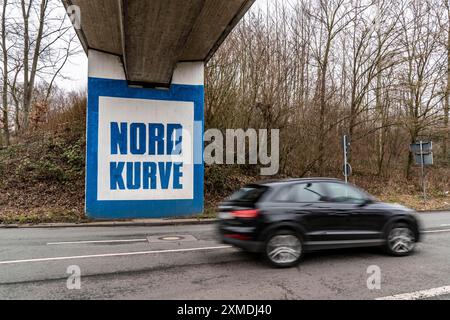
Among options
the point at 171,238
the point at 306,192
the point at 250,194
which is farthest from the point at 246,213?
Answer: the point at 171,238

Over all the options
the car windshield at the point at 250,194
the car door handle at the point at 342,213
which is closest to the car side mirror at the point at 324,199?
the car door handle at the point at 342,213

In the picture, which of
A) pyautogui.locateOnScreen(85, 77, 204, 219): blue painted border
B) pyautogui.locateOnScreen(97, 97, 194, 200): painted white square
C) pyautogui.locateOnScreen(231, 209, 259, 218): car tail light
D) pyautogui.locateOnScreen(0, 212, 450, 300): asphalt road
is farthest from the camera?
pyautogui.locateOnScreen(97, 97, 194, 200): painted white square

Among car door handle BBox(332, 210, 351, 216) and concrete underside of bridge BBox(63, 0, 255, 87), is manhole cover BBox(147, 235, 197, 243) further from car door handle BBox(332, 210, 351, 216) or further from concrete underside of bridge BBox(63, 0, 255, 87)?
concrete underside of bridge BBox(63, 0, 255, 87)

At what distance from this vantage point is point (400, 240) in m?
7.30

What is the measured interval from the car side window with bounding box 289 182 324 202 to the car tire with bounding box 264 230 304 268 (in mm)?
681

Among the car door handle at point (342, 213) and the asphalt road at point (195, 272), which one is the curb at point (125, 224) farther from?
the car door handle at point (342, 213)

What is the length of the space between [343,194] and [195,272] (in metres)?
3.34

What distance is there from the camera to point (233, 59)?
19172mm

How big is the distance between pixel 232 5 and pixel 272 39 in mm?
11083

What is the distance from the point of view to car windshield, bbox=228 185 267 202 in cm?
657

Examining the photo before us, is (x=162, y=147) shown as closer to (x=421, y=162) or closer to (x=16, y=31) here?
(x=421, y=162)

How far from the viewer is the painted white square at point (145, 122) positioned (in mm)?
13125

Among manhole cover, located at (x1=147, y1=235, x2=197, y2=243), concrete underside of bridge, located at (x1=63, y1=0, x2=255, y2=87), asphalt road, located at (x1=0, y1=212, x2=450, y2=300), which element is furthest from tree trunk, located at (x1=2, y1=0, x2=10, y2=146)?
manhole cover, located at (x1=147, y1=235, x2=197, y2=243)
